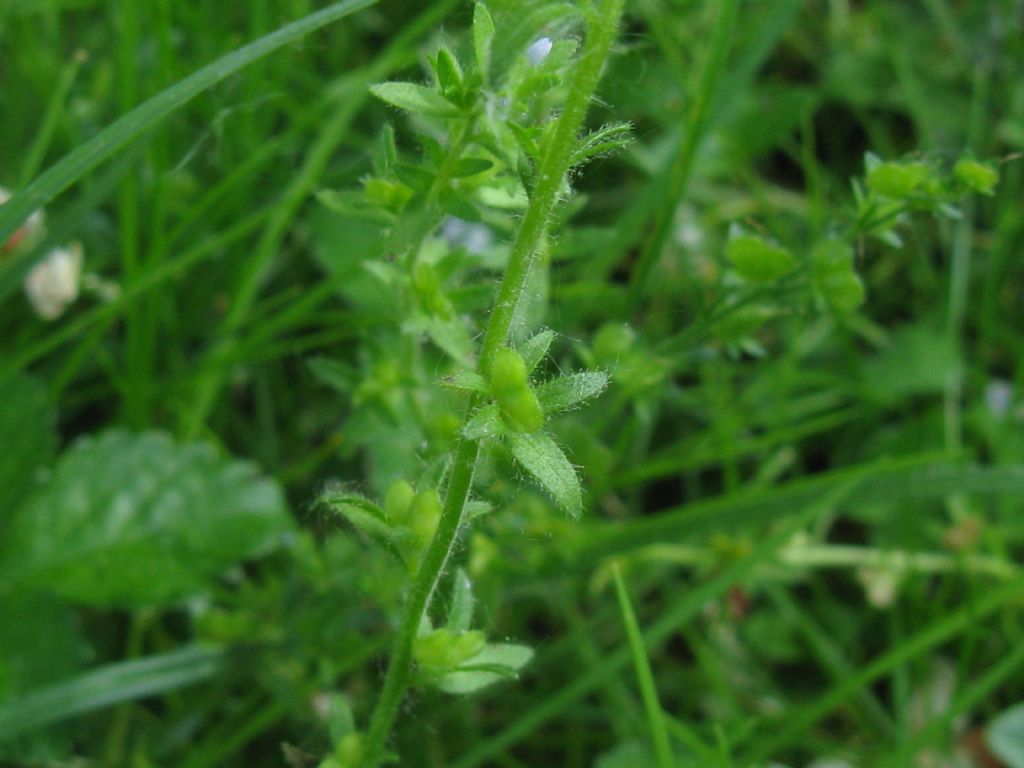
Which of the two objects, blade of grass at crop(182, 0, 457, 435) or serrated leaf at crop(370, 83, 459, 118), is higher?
serrated leaf at crop(370, 83, 459, 118)

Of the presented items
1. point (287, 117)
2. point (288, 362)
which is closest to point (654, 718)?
point (288, 362)

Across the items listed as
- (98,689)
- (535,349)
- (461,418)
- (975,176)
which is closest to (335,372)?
(461,418)

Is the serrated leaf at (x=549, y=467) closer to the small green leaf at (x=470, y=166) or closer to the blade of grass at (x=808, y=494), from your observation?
the small green leaf at (x=470, y=166)

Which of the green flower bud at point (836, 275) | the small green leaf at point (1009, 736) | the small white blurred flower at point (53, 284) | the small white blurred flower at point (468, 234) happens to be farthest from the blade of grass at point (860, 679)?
the small white blurred flower at point (53, 284)

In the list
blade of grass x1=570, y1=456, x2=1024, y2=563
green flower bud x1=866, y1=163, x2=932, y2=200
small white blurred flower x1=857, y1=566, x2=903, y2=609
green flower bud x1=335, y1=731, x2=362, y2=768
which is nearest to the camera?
green flower bud x1=335, y1=731, x2=362, y2=768

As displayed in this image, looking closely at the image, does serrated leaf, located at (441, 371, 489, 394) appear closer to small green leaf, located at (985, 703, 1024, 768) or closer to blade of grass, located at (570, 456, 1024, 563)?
blade of grass, located at (570, 456, 1024, 563)

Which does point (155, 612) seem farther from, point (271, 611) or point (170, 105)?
point (170, 105)

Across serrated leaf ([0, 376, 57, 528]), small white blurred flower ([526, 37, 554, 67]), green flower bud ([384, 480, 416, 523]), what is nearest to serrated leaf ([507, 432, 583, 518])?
green flower bud ([384, 480, 416, 523])

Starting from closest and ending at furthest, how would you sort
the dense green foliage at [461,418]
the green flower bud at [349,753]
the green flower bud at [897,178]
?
the green flower bud at [349,753]
the green flower bud at [897,178]
the dense green foliage at [461,418]
